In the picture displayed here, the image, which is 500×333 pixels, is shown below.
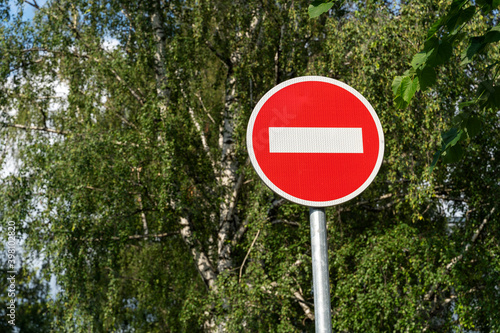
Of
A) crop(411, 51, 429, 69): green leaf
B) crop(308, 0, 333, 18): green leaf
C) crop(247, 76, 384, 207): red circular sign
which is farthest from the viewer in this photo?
crop(411, 51, 429, 69): green leaf

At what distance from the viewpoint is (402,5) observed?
23.0ft

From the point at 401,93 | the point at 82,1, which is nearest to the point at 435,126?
the point at 401,93

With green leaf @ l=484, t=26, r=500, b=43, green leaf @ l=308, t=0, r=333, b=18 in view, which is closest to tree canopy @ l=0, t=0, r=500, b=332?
green leaf @ l=484, t=26, r=500, b=43

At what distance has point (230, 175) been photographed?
28.8 ft

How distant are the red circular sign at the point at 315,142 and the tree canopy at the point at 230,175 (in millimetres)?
4713

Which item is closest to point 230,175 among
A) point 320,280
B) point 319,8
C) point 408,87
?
point 408,87

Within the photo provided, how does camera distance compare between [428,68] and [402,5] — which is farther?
[402,5]

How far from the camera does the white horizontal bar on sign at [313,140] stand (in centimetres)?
188

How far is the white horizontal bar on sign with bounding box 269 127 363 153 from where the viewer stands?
1.88 metres

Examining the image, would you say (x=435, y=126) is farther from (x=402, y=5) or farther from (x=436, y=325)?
(x=436, y=325)

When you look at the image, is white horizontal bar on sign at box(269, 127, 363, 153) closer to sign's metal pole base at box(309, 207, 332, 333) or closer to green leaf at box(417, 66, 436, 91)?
sign's metal pole base at box(309, 207, 332, 333)

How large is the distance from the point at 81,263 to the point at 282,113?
259 inches

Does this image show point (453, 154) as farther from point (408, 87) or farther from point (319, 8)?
point (319, 8)

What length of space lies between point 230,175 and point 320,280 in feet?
23.6
